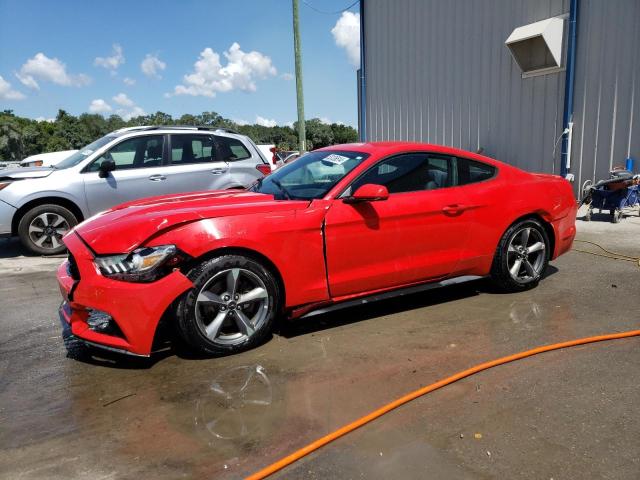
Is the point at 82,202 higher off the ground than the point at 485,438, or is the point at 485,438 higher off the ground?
the point at 82,202

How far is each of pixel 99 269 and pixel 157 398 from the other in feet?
3.02

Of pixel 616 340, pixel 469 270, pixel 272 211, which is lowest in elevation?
pixel 616 340

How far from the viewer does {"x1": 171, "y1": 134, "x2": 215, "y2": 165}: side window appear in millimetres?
7879

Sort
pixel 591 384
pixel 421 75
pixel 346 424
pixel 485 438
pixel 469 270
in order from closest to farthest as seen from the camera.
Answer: pixel 485 438, pixel 346 424, pixel 591 384, pixel 469 270, pixel 421 75

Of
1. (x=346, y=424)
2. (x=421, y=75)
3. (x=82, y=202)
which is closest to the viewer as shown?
(x=346, y=424)

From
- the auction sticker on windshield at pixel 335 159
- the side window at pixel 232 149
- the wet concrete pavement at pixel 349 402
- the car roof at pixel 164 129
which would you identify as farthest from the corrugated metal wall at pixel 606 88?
the auction sticker on windshield at pixel 335 159

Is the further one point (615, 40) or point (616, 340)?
point (615, 40)

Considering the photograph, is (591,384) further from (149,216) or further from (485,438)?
(149,216)

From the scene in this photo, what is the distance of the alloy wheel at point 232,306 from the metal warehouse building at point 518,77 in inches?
338

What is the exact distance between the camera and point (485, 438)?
257 cm

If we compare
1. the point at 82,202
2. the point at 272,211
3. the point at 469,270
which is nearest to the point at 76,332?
the point at 272,211

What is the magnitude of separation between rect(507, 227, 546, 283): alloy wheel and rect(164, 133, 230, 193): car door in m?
4.60

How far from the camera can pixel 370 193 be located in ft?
12.6

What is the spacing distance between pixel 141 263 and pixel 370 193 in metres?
1.67
